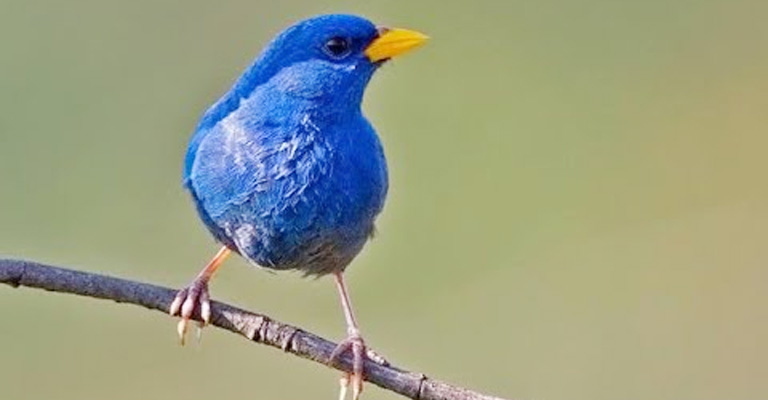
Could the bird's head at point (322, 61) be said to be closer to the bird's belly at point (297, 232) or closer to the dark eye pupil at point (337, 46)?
the dark eye pupil at point (337, 46)

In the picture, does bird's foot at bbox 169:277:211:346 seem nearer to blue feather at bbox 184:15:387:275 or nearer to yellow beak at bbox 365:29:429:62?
blue feather at bbox 184:15:387:275

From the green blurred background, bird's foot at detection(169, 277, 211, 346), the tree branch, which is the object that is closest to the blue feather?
bird's foot at detection(169, 277, 211, 346)

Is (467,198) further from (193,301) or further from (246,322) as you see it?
(246,322)

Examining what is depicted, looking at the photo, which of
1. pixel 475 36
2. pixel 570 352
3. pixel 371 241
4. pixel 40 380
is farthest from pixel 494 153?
pixel 371 241

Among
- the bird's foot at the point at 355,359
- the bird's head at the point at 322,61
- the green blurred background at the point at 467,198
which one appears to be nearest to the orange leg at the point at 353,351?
the bird's foot at the point at 355,359

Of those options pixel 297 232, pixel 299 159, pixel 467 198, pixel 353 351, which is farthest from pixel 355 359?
pixel 467 198

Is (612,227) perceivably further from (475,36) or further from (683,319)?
(475,36)
